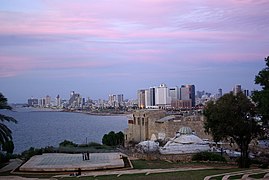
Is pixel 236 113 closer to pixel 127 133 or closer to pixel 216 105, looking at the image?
pixel 216 105

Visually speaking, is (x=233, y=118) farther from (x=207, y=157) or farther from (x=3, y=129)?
(x=3, y=129)

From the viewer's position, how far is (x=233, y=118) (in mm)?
28531

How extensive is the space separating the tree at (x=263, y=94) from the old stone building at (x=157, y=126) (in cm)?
3268

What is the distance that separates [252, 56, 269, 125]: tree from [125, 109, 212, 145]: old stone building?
32683 millimetres

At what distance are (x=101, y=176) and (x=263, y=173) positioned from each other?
8.52 m

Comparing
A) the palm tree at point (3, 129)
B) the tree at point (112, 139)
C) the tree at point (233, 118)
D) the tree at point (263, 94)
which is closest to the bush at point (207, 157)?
the tree at point (233, 118)

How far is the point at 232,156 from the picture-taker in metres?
37.1

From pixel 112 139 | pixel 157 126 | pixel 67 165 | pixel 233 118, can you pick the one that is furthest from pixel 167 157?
pixel 112 139

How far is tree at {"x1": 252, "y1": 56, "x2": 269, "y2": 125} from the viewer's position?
24781mm

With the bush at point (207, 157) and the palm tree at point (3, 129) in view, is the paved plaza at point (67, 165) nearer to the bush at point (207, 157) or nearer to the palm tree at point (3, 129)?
the palm tree at point (3, 129)

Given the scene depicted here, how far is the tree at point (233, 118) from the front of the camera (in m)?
28.5

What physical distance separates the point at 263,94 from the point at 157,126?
44017 millimetres

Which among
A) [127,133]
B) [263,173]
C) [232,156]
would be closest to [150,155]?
[232,156]

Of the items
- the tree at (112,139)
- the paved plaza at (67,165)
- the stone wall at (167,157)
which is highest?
the paved plaza at (67,165)
